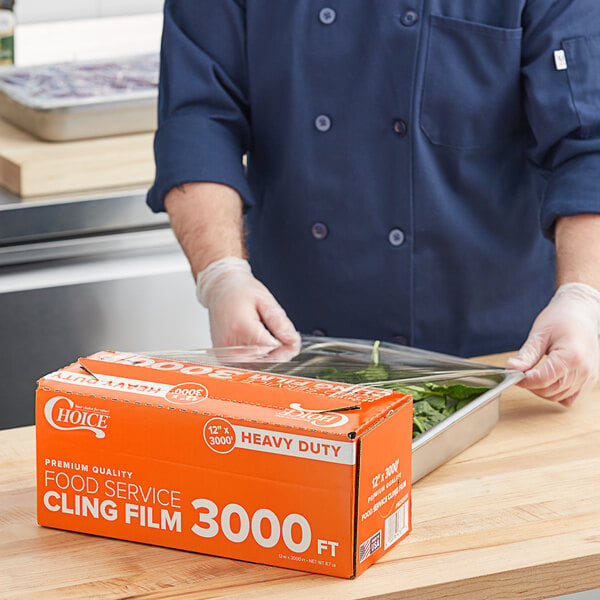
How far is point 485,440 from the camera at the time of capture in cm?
129

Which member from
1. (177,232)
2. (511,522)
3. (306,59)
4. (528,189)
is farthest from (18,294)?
(511,522)

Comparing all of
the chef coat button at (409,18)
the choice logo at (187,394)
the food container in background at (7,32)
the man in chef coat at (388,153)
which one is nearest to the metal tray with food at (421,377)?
the choice logo at (187,394)

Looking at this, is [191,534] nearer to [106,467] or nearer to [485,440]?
[106,467]

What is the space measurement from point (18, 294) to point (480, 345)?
2.84ft

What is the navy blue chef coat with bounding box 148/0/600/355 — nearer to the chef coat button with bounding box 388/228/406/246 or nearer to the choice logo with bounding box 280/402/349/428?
Result: the chef coat button with bounding box 388/228/406/246

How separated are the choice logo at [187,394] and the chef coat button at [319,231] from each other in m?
0.65

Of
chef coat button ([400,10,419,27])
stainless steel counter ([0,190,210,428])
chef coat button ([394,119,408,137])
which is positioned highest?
chef coat button ([400,10,419,27])

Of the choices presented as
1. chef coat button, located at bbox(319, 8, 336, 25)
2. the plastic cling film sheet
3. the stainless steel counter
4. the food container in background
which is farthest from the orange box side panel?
the food container in background

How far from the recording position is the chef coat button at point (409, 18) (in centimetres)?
157

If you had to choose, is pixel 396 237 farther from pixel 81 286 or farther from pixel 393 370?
pixel 81 286

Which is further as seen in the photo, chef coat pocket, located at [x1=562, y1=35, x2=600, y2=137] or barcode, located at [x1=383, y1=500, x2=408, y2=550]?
chef coat pocket, located at [x1=562, y1=35, x2=600, y2=137]

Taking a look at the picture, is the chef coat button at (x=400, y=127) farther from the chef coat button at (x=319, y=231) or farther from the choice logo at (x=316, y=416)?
the choice logo at (x=316, y=416)

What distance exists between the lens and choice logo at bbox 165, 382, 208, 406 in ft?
3.37

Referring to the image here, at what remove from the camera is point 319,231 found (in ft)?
5.52
